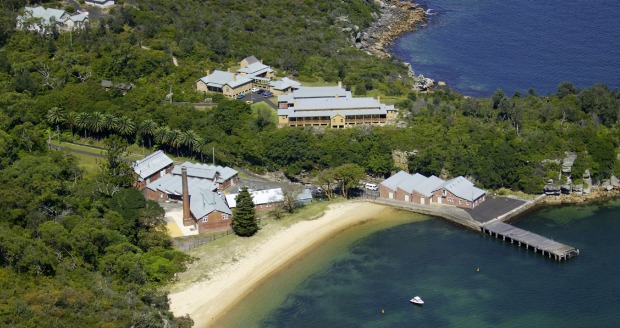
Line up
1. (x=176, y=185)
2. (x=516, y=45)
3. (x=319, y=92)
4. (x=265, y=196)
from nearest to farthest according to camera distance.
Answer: (x=265, y=196) → (x=176, y=185) → (x=319, y=92) → (x=516, y=45)

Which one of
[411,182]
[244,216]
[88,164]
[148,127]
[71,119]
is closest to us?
[244,216]

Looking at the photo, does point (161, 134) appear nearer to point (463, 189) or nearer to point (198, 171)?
point (198, 171)

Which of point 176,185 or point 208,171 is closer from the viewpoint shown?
point 176,185

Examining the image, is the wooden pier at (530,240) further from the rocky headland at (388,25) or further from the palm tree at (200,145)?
the rocky headland at (388,25)

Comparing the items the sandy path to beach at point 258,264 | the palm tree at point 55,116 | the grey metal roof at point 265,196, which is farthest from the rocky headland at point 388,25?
the palm tree at point 55,116

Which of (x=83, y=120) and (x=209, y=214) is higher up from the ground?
(x=83, y=120)

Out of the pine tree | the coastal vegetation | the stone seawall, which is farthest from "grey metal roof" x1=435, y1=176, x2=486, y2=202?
the pine tree

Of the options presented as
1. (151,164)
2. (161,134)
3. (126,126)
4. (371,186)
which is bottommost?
(371,186)

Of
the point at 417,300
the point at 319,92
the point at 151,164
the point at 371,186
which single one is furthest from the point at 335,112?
the point at 417,300
